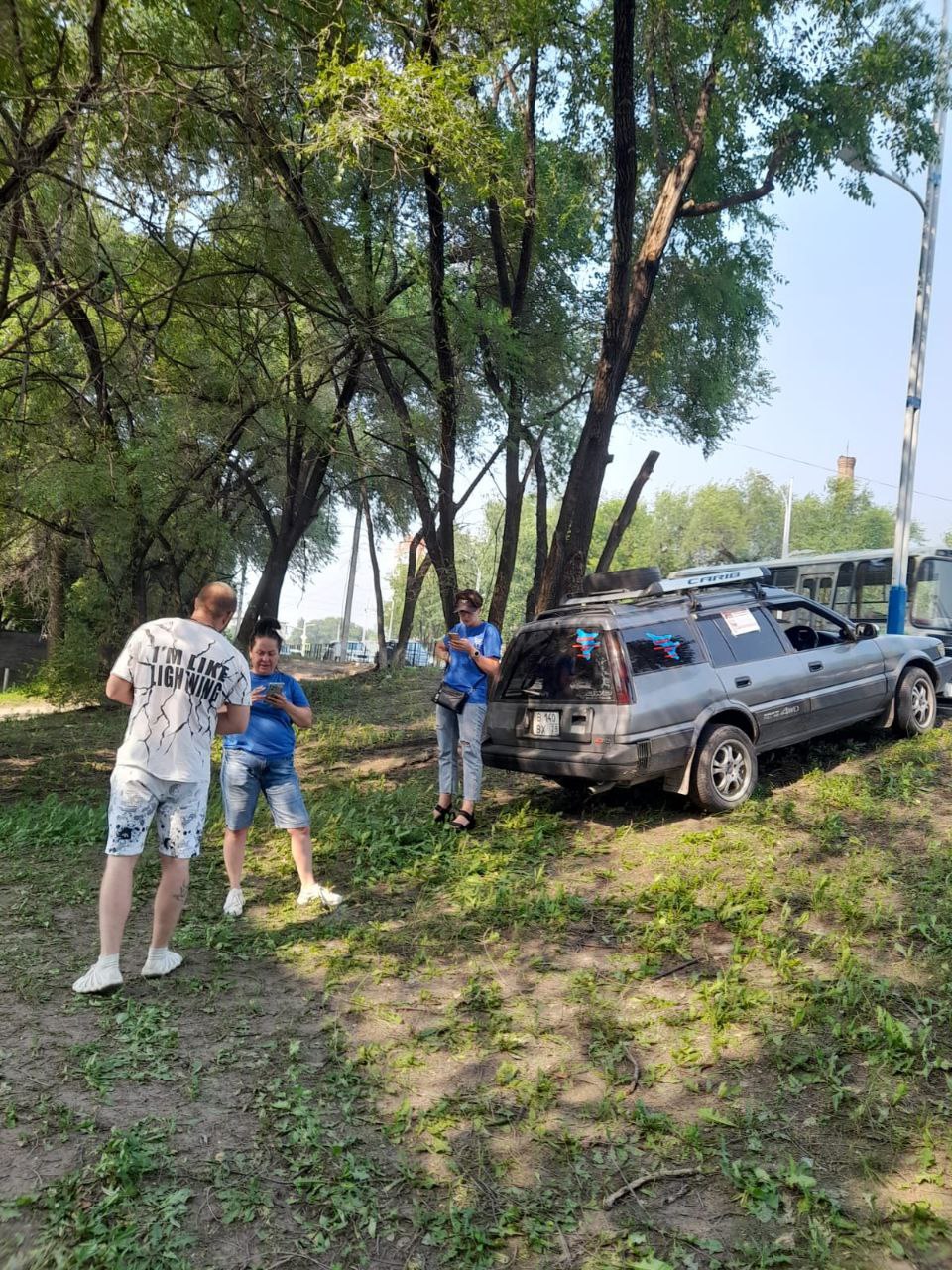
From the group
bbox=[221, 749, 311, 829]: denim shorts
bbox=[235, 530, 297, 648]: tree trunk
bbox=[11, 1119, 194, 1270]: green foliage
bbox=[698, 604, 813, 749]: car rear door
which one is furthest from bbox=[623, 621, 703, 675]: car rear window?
bbox=[235, 530, 297, 648]: tree trunk

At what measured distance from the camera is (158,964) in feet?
15.9

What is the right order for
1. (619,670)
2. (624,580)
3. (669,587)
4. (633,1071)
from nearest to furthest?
(633,1071) → (619,670) → (669,587) → (624,580)

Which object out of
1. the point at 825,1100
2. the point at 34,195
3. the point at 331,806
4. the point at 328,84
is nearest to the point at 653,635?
the point at 331,806

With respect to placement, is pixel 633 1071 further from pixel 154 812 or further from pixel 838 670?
pixel 838 670

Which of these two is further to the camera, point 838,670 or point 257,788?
point 838,670

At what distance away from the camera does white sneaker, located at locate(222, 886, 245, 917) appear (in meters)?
5.96

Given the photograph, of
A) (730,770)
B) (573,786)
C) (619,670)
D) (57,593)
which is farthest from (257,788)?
(57,593)

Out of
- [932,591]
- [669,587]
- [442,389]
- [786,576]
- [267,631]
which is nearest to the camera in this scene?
[267,631]

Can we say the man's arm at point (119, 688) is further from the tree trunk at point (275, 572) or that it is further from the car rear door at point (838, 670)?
the tree trunk at point (275, 572)

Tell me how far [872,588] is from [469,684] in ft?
36.3

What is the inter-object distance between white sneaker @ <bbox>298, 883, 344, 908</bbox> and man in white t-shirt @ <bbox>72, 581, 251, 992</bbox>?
1347mm

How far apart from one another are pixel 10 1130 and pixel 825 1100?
295cm

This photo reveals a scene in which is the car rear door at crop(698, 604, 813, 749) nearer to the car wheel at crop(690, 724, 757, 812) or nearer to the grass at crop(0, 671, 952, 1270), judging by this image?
the car wheel at crop(690, 724, 757, 812)

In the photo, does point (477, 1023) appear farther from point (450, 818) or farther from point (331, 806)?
point (331, 806)
